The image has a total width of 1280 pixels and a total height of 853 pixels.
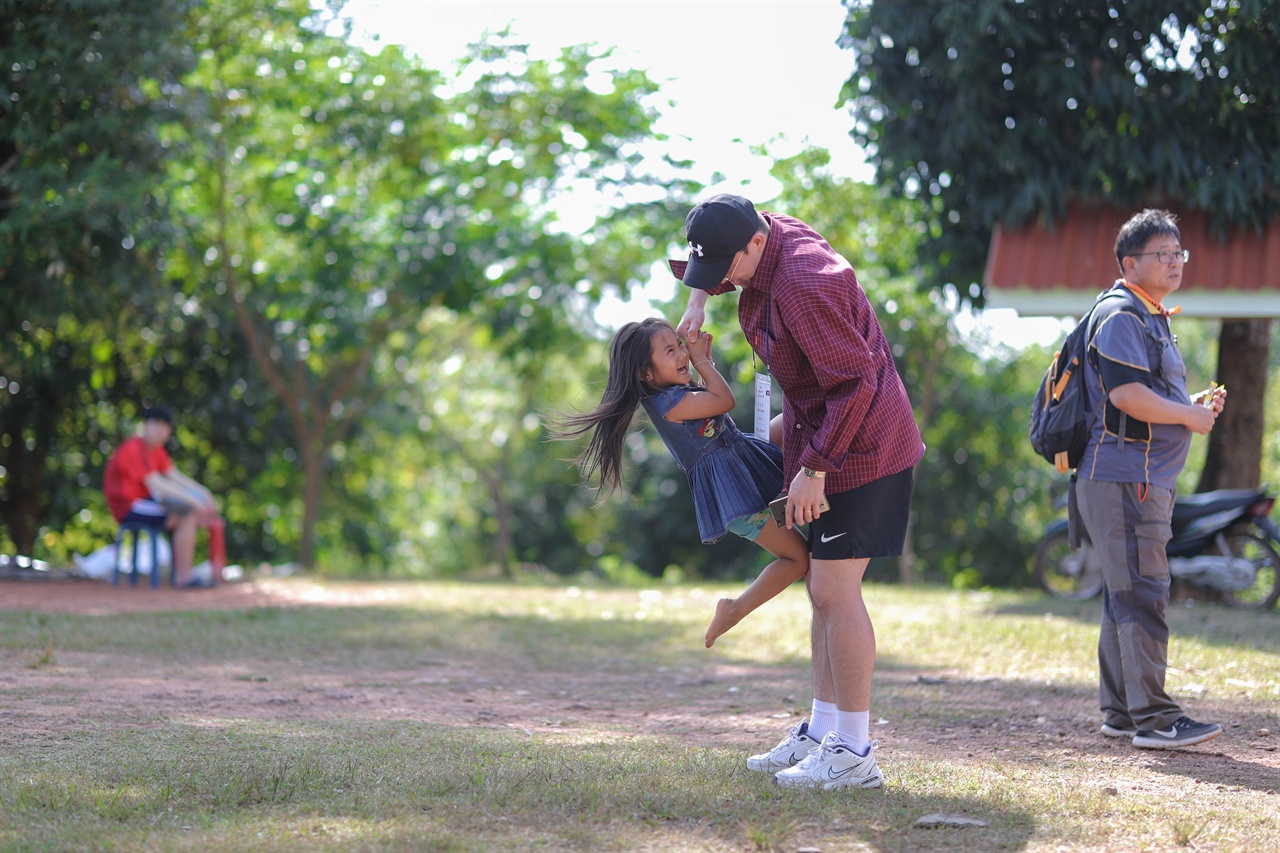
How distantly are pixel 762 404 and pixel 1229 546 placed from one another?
7.44 m

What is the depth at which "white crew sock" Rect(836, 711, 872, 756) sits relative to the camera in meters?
4.12

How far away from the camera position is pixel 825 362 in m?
3.93

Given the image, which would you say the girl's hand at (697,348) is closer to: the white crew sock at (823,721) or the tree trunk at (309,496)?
the white crew sock at (823,721)

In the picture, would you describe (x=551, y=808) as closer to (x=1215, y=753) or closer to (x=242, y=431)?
(x=1215, y=753)

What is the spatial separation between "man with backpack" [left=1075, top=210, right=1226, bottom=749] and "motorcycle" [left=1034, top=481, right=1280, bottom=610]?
16.9 feet

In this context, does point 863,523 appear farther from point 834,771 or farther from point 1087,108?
point 1087,108

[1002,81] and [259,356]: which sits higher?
[1002,81]

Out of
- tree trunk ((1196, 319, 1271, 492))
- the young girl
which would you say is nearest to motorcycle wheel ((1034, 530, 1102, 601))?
tree trunk ((1196, 319, 1271, 492))

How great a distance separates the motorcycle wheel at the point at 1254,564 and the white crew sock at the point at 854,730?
23.8ft

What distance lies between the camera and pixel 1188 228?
10.2 m

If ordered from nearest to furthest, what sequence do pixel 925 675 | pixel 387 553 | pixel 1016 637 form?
pixel 925 675 < pixel 1016 637 < pixel 387 553

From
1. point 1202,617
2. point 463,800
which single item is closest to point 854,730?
point 463,800

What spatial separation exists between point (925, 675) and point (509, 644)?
2.71 metres

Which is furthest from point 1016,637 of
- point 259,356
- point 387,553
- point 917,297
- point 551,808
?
point 387,553
